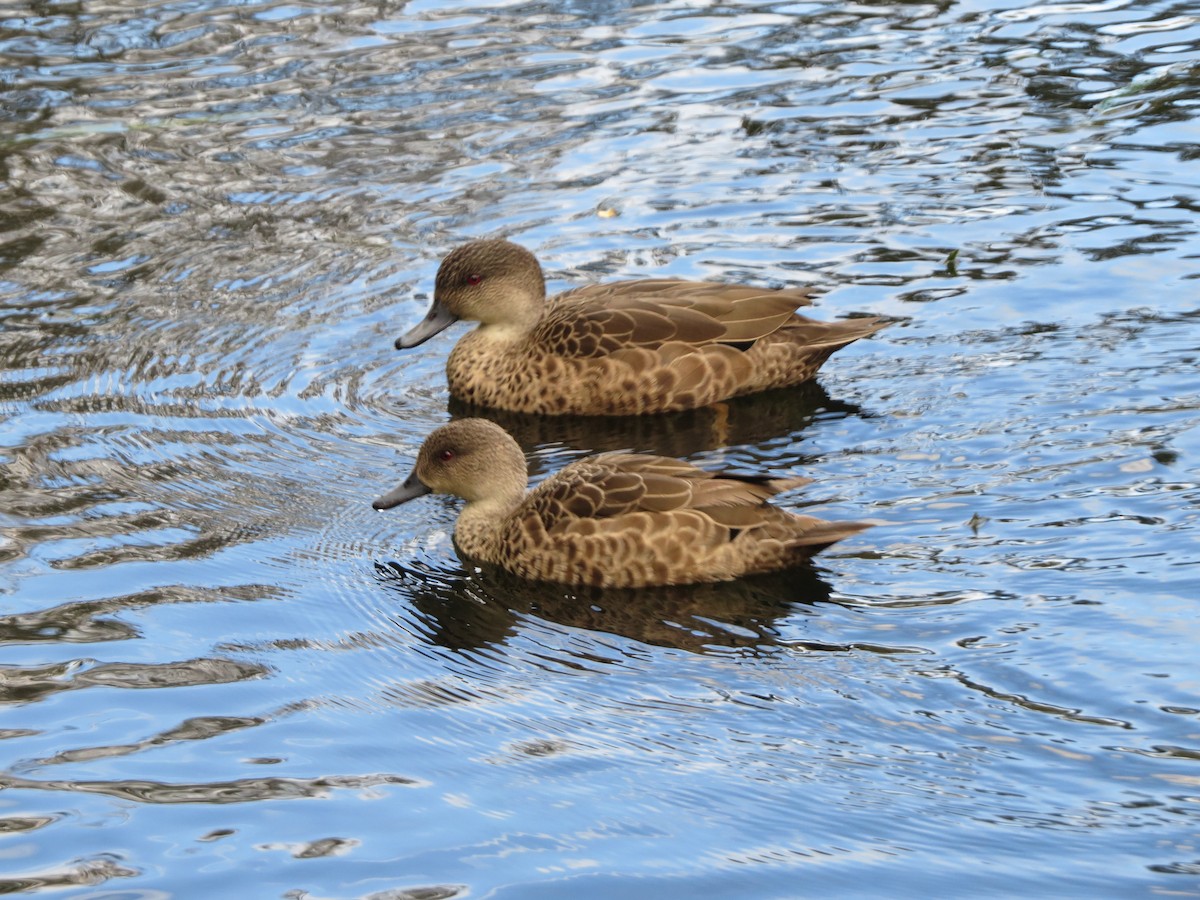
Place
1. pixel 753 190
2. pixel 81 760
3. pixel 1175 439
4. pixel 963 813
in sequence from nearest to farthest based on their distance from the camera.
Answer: pixel 963 813, pixel 81 760, pixel 1175 439, pixel 753 190

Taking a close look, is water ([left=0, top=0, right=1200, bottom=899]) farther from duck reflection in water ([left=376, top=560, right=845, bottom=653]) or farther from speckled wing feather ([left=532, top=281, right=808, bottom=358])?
speckled wing feather ([left=532, top=281, right=808, bottom=358])

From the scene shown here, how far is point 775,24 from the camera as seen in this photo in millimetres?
15477

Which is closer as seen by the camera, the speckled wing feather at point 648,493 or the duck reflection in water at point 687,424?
the speckled wing feather at point 648,493

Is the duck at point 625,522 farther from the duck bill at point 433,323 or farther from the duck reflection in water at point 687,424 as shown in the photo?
the duck bill at point 433,323

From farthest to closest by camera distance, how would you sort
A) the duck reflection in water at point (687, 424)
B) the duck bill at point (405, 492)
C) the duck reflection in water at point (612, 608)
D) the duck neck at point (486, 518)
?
the duck reflection in water at point (687, 424) < the duck bill at point (405, 492) < the duck neck at point (486, 518) < the duck reflection in water at point (612, 608)

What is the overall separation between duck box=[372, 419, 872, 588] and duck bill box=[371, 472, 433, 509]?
13 centimetres

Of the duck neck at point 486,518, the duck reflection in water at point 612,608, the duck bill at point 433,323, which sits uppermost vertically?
the duck bill at point 433,323

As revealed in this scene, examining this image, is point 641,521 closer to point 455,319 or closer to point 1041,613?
point 1041,613

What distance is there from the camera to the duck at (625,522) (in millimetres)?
7434

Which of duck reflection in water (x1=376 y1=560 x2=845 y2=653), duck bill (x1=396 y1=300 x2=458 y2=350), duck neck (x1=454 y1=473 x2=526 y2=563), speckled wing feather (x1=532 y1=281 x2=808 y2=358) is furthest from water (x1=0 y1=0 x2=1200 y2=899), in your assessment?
speckled wing feather (x1=532 y1=281 x2=808 y2=358)

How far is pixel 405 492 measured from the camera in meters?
8.20

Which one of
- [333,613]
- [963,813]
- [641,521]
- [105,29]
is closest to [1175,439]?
[641,521]

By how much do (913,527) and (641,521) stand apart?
1180mm

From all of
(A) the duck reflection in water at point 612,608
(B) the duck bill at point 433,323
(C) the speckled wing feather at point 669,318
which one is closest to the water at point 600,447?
(A) the duck reflection in water at point 612,608
